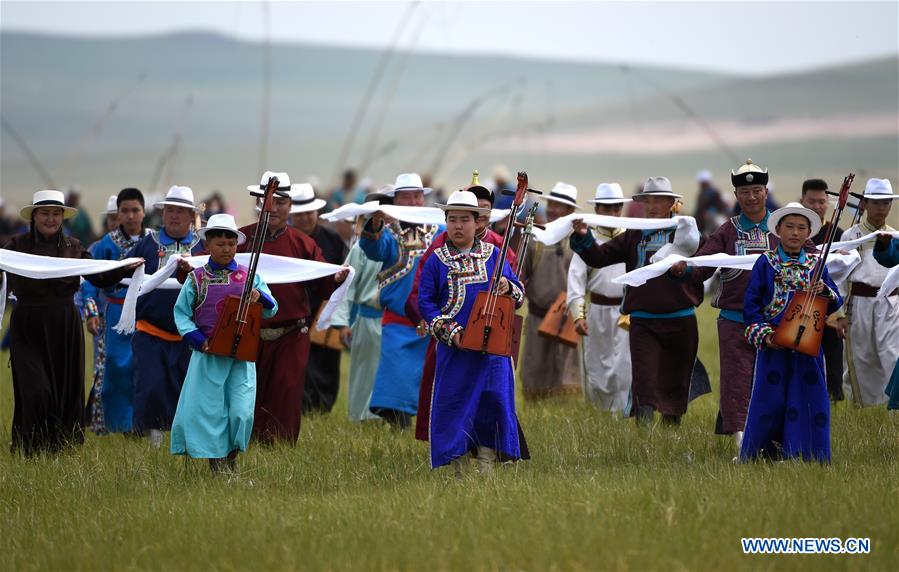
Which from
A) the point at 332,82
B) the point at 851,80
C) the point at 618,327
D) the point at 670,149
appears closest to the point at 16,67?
the point at 332,82

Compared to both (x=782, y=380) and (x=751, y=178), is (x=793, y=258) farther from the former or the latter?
(x=751, y=178)

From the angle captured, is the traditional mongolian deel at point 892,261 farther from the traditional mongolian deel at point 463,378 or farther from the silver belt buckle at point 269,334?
the silver belt buckle at point 269,334

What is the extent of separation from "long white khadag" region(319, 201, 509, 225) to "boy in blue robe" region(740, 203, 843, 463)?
294 cm

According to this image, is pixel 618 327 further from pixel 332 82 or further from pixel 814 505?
pixel 332 82

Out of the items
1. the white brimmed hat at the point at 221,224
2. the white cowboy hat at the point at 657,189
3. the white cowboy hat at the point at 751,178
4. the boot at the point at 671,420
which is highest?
the white cowboy hat at the point at 751,178

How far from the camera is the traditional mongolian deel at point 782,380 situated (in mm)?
9203

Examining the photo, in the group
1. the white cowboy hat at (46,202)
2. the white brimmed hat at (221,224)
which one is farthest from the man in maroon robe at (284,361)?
the white cowboy hat at (46,202)

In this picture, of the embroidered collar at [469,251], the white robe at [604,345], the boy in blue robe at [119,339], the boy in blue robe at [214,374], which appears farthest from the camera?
the white robe at [604,345]

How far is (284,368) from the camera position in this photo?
1095cm

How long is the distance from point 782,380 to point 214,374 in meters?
3.67

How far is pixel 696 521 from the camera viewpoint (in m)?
7.40

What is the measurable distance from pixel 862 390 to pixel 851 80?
88.7m

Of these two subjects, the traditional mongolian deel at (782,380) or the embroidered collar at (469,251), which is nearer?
the traditional mongolian deel at (782,380)

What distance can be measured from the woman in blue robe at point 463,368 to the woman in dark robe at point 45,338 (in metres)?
2.69
